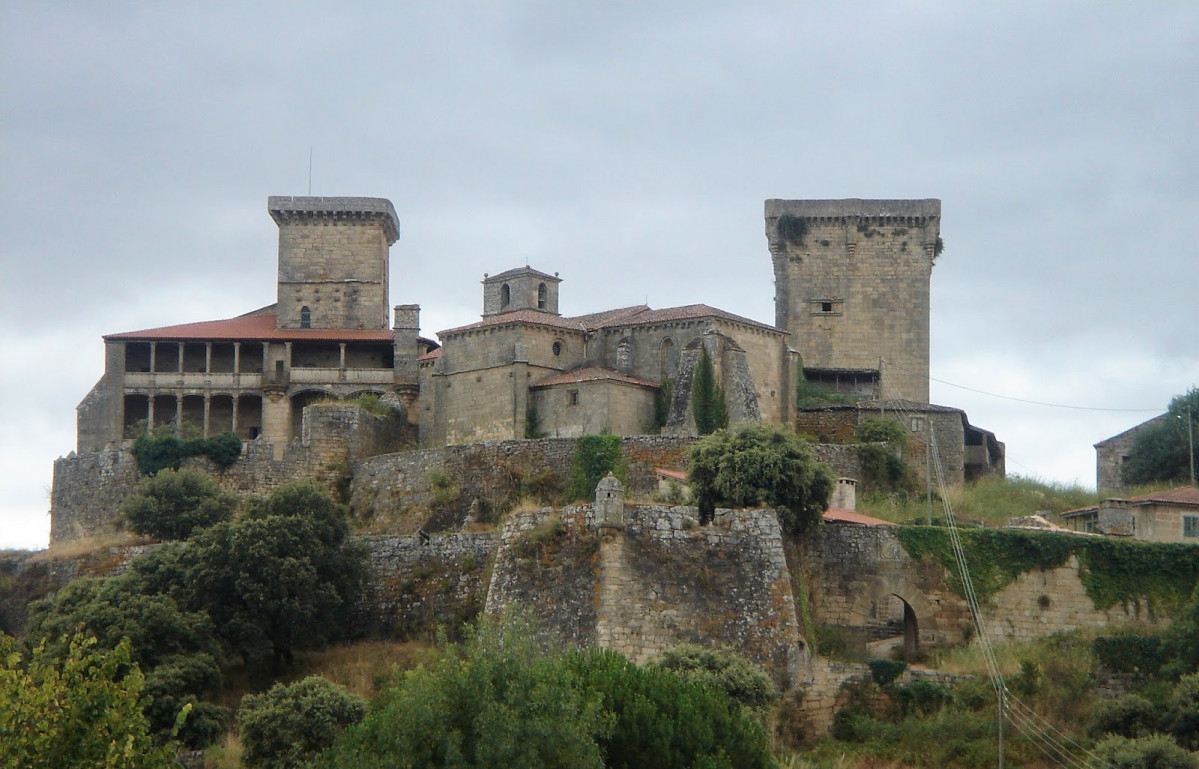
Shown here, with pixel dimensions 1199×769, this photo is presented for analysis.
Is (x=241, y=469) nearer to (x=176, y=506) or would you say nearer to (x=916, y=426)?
(x=176, y=506)

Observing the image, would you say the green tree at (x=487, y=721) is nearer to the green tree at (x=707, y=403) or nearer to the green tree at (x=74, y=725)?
Result: the green tree at (x=74, y=725)

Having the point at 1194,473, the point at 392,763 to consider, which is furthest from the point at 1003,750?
the point at 1194,473

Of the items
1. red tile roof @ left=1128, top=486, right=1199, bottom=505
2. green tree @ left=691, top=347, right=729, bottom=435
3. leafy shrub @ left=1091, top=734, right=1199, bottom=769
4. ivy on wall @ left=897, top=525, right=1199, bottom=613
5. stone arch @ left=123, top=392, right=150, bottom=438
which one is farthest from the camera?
stone arch @ left=123, top=392, right=150, bottom=438

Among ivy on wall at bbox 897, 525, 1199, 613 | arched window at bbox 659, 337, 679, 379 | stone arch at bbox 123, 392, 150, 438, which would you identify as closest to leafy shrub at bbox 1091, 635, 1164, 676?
ivy on wall at bbox 897, 525, 1199, 613

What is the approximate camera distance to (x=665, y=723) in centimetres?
3256

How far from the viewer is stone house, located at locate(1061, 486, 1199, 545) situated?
51250 millimetres

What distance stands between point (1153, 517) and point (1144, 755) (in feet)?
53.0

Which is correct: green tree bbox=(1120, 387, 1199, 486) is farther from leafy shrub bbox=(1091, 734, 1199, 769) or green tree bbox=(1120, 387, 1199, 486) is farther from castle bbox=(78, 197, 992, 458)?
leafy shrub bbox=(1091, 734, 1199, 769)

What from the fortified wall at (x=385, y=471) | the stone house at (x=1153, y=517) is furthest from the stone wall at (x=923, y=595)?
the fortified wall at (x=385, y=471)

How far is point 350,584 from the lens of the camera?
154 feet

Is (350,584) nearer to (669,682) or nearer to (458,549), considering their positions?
(458,549)

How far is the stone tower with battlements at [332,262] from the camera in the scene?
70.5m

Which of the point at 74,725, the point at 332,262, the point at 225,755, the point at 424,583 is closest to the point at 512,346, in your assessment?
the point at 332,262

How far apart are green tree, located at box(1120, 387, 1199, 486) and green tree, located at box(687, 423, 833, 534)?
20.9 meters
